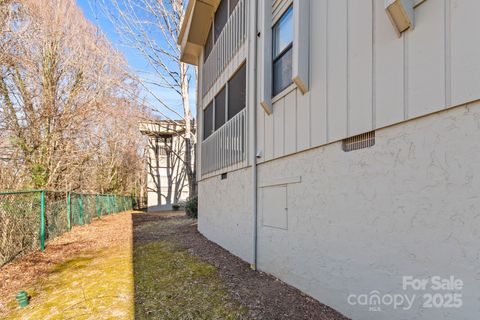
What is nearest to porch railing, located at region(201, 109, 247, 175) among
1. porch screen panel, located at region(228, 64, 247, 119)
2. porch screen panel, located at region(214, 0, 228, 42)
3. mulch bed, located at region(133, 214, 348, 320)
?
porch screen panel, located at region(228, 64, 247, 119)

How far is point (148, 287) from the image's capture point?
167 inches

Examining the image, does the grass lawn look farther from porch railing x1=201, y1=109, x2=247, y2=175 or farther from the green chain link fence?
porch railing x1=201, y1=109, x2=247, y2=175

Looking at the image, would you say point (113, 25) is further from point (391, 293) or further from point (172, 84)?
point (391, 293)

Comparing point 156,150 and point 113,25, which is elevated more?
point 113,25

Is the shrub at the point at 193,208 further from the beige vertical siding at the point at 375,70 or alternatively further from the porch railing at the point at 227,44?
the beige vertical siding at the point at 375,70

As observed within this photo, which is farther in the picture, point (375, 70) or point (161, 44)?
point (161, 44)

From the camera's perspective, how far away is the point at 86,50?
32.9ft

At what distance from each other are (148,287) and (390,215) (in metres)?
3.55

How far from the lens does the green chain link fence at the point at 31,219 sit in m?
5.43

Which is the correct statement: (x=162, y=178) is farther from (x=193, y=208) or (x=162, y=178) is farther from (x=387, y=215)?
(x=387, y=215)

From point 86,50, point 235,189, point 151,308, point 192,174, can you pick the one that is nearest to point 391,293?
point 151,308

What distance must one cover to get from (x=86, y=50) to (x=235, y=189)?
8097 millimetres

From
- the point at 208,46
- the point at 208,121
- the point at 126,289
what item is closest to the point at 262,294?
the point at 126,289

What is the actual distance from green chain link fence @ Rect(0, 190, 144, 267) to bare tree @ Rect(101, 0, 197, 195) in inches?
287
